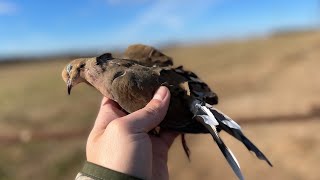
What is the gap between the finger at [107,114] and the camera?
3107 millimetres

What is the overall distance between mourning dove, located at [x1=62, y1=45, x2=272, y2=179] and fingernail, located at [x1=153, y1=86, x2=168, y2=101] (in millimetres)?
52

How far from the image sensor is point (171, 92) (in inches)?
124

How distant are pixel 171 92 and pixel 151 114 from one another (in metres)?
0.29

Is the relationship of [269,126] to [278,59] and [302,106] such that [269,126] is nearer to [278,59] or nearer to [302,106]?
[302,106]

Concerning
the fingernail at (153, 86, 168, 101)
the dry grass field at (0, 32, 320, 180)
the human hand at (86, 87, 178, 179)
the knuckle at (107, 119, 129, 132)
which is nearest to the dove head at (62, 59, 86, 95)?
the human hand at (86, 87, 178, 179)

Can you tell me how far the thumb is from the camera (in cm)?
282

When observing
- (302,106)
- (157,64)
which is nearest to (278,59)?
(302,106)

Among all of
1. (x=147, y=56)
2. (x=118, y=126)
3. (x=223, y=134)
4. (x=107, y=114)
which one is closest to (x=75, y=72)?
(x=107, y=114)

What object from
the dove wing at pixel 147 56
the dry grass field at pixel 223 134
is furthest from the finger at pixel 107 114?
the dry grass field at pixel 223 134

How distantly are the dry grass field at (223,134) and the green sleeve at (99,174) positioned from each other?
559cm

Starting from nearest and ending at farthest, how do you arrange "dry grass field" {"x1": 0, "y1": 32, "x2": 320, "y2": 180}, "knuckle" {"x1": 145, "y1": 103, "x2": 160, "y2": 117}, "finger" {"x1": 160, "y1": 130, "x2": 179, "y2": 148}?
"knuckle" {"x1": 145, "y1": 103, "x2": 160, "y2": 117} → "finger" {"x1": 160, "y1": 130, "x2": 179, "y2": 148} → "dry grass field" {"x1": 0, "y1": 32, "x2": 320, "y2": 180}

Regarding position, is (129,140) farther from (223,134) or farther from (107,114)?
(223,134)

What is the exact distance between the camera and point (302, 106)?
1405cm

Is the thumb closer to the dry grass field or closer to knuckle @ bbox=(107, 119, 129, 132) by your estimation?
knuckle @ bbox=(107, 119, 129, 132)
